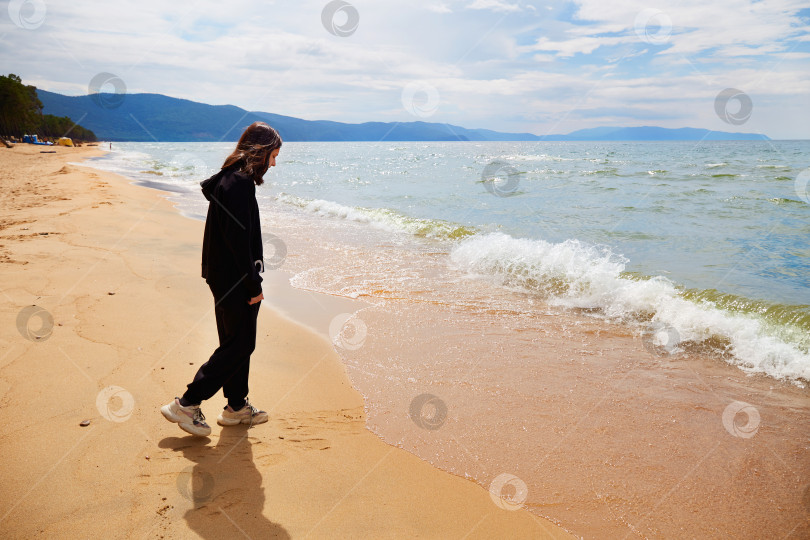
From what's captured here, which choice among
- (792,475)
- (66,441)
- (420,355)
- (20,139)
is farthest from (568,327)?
(20,139)

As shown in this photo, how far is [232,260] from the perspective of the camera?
309 centimetres

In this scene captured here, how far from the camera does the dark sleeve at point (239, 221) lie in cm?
295

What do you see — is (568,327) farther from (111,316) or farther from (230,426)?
(111,316)

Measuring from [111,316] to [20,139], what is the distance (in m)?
94.6

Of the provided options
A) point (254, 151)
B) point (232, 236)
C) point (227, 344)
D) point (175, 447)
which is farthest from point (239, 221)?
point (175, 447)

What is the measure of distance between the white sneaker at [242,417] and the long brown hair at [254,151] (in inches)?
64.4

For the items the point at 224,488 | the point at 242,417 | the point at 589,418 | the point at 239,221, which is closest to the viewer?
the point at 224,488

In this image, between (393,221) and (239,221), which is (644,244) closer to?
(393,221)

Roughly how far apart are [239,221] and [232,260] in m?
0.30

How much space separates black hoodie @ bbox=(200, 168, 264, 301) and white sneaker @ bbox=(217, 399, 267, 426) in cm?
89

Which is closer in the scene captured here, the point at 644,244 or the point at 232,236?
the point at 232,236

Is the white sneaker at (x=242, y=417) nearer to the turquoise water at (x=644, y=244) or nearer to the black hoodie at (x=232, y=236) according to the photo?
the black hoodie at (x=232, y=236)

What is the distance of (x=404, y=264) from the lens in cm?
895

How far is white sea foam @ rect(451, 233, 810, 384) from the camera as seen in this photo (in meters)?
5.07
